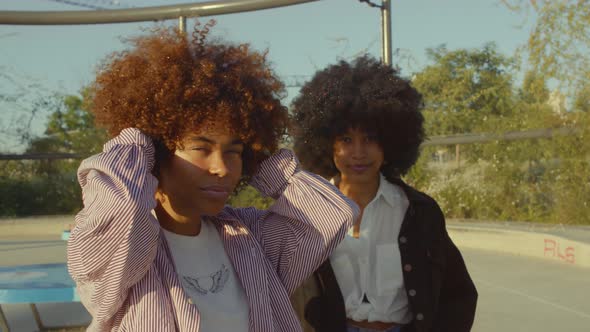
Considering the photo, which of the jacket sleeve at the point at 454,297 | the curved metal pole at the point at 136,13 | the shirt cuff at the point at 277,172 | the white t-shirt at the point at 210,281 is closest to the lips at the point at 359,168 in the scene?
the jacket sleeve at the point at 454,297

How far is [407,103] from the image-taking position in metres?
2.77

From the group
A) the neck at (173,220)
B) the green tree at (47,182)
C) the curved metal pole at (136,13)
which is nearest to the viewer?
the neck at (173,220)

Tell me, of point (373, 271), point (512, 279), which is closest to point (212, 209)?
point (373, 271)

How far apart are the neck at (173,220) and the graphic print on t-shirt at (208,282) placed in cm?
13

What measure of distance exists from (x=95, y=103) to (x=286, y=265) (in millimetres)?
674

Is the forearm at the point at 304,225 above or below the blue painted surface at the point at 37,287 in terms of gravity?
above

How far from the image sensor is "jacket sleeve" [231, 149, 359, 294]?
1.80m

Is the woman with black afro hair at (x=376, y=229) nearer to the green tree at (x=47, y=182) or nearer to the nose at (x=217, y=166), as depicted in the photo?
the nose at (x=217, y=166)

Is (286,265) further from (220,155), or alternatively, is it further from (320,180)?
(220,155)

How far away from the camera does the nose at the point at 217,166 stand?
163cm

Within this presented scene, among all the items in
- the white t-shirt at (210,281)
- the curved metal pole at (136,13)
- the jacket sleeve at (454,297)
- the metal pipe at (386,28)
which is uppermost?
the curved metal pole at (136,13)

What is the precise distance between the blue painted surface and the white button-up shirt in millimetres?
1838

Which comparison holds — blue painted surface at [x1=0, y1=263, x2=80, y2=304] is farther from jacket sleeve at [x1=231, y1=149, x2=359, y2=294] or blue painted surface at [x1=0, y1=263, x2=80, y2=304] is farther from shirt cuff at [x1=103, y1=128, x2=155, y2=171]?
shirt cuff at [x1=103, y1=128, x2=155, y2=171]

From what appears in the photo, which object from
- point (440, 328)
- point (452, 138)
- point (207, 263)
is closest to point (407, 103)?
point (440, 328)
